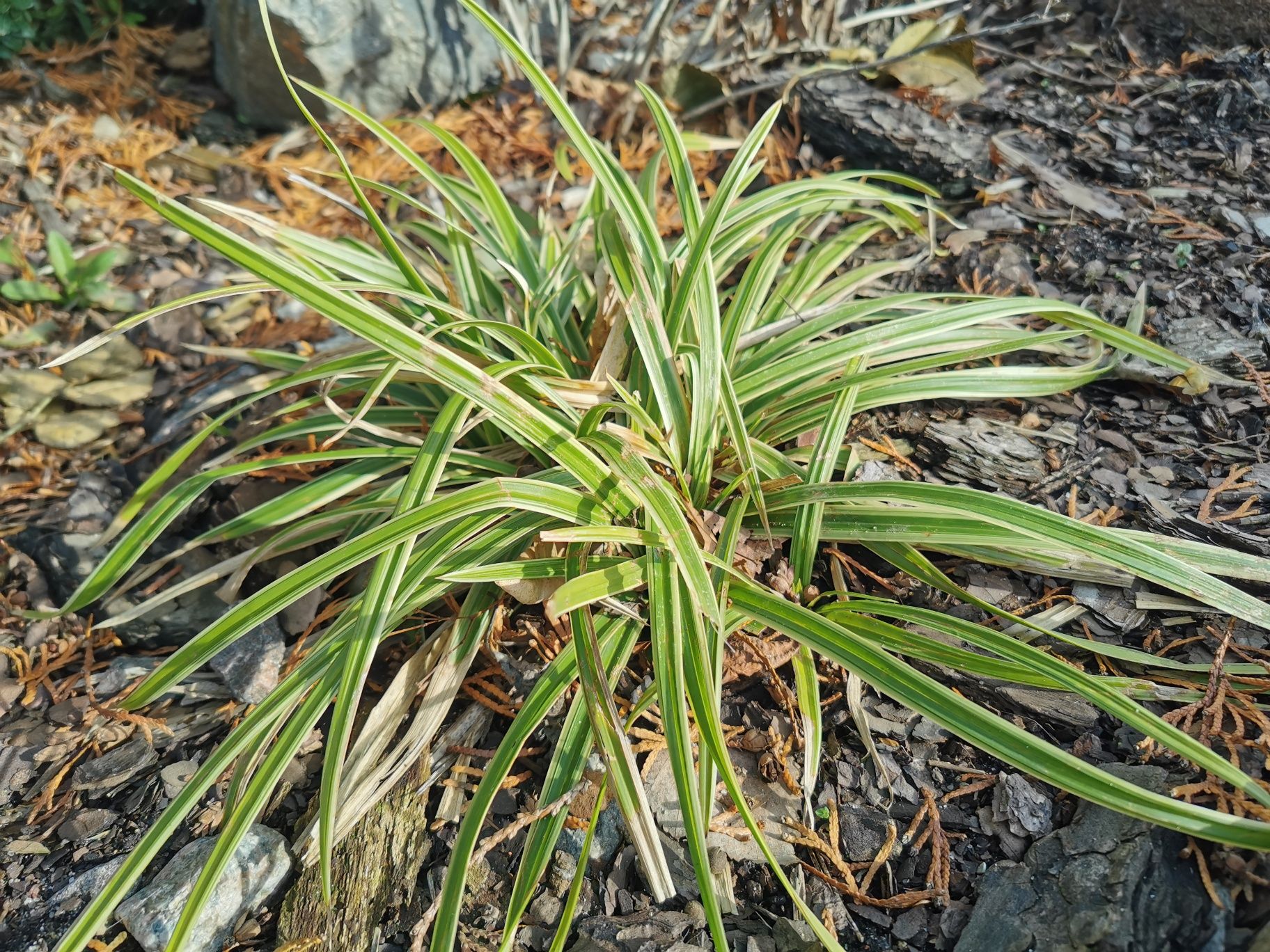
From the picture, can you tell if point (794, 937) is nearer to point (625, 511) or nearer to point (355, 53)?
point (625, 511)

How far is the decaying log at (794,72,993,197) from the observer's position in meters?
2.78

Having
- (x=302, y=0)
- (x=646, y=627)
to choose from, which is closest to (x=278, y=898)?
(x=646, y=627)

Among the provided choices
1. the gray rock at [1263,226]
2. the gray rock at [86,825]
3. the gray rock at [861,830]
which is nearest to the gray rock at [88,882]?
the gray rock at [86,825]

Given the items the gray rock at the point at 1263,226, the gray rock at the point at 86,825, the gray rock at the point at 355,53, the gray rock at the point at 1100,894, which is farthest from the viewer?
the gray rock at the point at 355,53

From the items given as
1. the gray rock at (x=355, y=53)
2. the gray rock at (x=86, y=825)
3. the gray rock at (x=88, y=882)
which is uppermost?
the gray rock at (x=355, y=53)

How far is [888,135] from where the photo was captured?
2.82 meters

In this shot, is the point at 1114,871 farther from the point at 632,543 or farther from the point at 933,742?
the point at 632,543

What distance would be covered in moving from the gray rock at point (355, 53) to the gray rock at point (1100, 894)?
3254mm

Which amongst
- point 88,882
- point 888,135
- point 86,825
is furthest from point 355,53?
point 88,882

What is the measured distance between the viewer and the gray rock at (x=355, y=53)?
10.5 ft

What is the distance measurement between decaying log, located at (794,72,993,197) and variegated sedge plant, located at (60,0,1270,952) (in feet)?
1.61

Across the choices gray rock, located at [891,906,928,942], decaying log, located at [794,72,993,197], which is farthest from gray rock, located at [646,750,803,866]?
decaying log, located at [794,72,993,197]

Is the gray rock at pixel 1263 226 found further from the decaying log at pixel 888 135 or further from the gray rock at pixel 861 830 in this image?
the gray rock at pixel 861 830

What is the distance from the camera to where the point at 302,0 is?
311 cm
